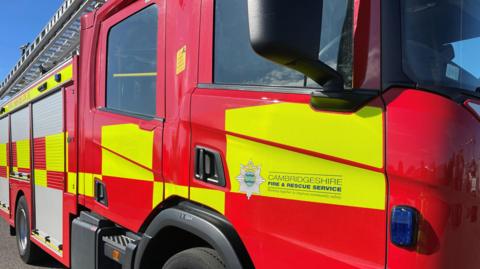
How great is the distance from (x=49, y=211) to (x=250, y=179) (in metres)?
3.55

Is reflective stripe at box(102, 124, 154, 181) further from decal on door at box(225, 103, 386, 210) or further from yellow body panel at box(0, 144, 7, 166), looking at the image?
yellow body panel at box(0, 144, 7, 166)

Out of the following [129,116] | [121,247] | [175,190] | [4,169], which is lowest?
[4,169]

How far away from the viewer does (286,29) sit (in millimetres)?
1465

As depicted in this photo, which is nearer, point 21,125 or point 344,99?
point 344,99

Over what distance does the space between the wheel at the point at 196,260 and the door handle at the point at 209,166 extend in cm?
37

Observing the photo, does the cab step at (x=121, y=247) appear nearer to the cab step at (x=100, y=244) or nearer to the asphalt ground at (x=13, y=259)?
the cab step at (x=100, y=244)

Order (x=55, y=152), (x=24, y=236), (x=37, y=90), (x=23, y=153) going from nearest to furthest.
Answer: (x=55, y=152), (x=37, y=90), (x=24, y=236), (x=23, y=153)

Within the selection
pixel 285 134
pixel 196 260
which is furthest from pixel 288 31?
pixel 196 260

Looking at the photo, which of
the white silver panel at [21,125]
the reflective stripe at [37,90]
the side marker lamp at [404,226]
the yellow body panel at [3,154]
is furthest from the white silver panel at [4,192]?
the side marker lamp at [404,226]

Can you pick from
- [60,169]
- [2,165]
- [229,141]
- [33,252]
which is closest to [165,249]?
[229,141]

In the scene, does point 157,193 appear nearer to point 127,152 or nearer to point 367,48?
point 127,152

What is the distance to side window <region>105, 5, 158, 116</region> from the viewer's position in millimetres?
2920

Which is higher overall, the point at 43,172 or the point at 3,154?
the point at 43,172

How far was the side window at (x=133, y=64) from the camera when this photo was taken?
2.92 m
